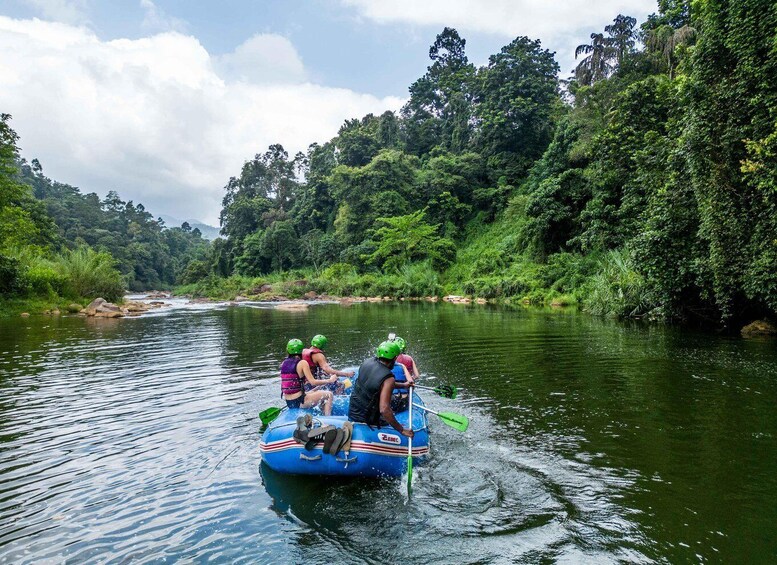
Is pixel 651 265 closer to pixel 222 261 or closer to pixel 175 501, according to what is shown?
pixel 175 501

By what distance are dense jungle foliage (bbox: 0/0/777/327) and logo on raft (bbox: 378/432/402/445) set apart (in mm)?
11991

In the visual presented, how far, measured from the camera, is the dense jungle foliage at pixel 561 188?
44.6ft

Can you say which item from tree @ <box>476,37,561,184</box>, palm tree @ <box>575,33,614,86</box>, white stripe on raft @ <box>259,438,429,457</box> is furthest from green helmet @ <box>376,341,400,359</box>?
tree @ <box>476,37,561,184</box>

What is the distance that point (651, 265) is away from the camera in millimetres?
16547

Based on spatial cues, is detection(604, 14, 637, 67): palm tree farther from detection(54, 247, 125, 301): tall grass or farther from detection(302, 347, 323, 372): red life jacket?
detection(54, 247, 125, 301): tall grass

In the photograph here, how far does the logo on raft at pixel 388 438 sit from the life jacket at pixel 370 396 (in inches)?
7.1

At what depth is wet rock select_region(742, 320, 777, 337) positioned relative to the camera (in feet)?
51.5

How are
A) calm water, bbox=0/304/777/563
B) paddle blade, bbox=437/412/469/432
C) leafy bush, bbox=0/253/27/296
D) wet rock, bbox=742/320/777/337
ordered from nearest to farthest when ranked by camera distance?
calm water, bbox=0/304/777/563 < paddle blade, bbox=437/412/469/432 < wet rock, bbox=742/320/777/337 < leafy bush, bbox=0/253/27/296

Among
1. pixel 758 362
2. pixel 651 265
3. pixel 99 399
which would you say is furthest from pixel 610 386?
pixel 99 399

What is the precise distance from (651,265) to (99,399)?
17112mm

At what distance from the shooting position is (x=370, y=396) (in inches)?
239

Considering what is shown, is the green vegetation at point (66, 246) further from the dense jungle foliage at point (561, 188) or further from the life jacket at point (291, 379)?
the life jacket at point (291, 379)

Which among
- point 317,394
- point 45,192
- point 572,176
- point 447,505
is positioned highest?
point 45,192

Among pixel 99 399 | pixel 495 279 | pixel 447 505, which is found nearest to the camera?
pixel 447 505
